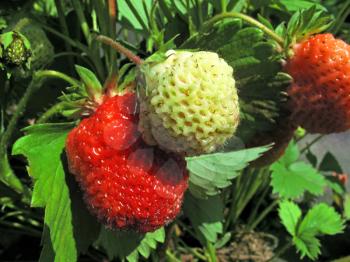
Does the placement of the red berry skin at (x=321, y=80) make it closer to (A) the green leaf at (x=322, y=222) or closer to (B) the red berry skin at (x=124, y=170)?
(B) the red berry skin at (x=124, y=170)

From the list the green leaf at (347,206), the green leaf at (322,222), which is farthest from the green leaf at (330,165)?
the green leaf at (322,222)

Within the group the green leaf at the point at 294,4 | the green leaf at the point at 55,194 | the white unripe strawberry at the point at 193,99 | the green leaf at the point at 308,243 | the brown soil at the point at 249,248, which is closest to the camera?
the white unripe strawberry at the point at 193,99

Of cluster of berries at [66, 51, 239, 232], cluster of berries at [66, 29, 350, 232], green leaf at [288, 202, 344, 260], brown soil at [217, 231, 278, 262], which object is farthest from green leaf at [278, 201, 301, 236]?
cluster of berries at [66, 51, 239, 232]

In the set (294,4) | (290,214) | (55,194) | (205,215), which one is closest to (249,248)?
(290,214)

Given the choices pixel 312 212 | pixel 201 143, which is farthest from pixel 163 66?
pixel 312 212

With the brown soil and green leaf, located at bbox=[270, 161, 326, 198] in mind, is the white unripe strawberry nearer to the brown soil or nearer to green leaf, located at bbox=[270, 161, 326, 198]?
green leaf, located at bbox=[270, 161, 326, 198]

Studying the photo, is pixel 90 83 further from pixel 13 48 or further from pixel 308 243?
pixel 308 243

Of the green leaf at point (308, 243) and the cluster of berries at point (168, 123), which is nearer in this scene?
the cluster of berries at point (168, 123)
